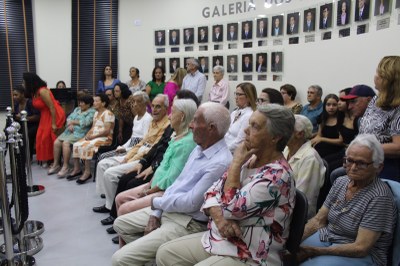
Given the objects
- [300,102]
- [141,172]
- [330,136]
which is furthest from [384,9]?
[141,172]

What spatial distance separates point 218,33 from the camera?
6504mm

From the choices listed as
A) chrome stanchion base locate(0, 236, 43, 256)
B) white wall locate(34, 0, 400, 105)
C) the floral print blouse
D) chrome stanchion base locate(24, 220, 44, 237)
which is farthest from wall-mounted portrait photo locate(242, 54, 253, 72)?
the floral print blouse

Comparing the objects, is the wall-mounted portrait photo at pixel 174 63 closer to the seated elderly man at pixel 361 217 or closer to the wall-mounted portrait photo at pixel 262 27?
the wall-mounted portrait photo at pixel 262 27

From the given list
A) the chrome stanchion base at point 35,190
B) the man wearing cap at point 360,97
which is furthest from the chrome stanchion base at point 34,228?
the man wearing cap at point 360,97

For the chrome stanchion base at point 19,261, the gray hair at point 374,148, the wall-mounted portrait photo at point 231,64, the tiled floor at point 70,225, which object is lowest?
the tiled floor at point 70,225

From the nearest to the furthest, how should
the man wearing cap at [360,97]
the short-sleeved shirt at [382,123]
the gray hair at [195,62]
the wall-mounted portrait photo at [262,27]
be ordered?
the short-sleeved shirt at [382,123] < the man wearing cap at [360,97] < the wall-mounted portrait photo at [262,27] < the gray hair at [195,62]

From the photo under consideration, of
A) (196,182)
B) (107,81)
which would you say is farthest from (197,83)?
(196,182)

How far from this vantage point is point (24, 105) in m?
6.31

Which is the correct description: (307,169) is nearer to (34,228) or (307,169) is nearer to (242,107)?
(242,107)

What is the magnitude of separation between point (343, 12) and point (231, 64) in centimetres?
237

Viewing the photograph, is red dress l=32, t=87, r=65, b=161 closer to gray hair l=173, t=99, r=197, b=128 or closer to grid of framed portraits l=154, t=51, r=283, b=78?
grid of framed portraits l=154, t=51, r=283, b=78

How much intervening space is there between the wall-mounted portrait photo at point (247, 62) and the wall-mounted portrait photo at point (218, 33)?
66 cm

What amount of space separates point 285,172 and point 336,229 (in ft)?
1.79

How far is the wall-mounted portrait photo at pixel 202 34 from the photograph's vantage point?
22.2 ft
